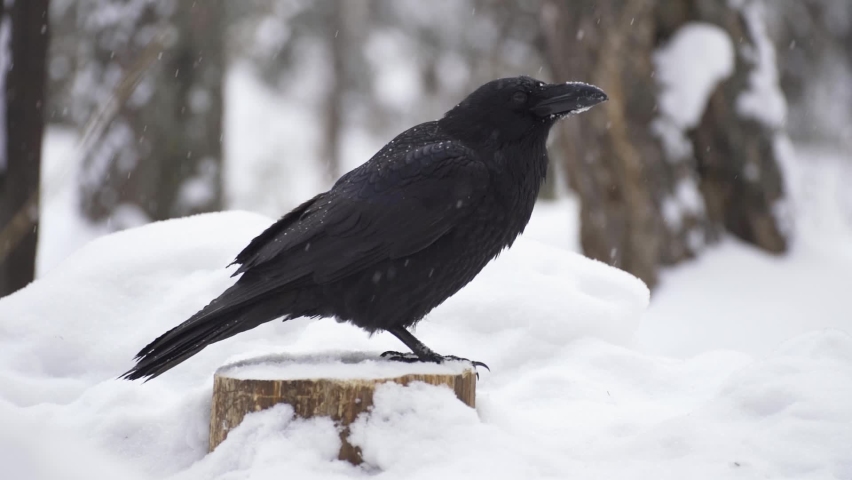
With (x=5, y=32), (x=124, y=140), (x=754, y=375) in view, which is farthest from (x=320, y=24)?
(x=754, y=375)

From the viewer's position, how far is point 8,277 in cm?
386

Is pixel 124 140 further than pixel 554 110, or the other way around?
pixel 124 140

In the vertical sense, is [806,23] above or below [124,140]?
above

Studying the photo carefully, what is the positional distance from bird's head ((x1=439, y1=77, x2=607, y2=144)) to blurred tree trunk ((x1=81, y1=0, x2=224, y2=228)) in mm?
4016

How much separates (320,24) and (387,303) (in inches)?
672

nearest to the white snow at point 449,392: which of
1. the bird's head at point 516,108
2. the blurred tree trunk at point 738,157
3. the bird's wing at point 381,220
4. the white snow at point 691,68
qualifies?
the bird's wing at point 381,220

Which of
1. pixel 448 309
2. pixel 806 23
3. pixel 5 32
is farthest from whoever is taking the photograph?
pixel 806 23

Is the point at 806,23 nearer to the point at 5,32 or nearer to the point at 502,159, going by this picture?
the point at 502,159

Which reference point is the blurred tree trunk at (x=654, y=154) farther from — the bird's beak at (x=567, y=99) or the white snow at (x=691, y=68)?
the bird's beak at (x=567, y=99)

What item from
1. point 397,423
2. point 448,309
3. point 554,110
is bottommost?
point 397,423

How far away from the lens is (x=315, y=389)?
2.54 metres

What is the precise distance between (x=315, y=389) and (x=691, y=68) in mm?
4709

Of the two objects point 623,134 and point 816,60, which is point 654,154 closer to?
point 623,134

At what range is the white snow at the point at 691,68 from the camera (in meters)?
6.21
